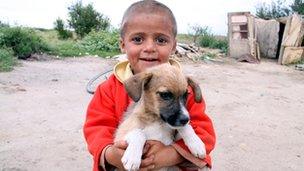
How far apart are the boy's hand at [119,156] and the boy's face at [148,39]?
623mm

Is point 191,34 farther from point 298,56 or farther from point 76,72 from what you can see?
point 76,72

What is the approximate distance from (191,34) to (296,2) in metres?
8.09

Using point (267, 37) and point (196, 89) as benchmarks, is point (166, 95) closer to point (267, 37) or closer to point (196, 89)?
point (196, 89)

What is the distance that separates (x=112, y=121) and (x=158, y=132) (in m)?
0.47

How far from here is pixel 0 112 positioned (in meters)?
7.72

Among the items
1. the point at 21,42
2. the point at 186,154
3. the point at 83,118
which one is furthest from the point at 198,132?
the point at 21,42

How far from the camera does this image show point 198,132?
2.94 meters

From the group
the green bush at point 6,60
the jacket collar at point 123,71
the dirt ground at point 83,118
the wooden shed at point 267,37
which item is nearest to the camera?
the jacket collar at point 123,71

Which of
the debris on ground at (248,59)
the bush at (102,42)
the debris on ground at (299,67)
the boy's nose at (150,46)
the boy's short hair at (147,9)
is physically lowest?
the debris on ground at (299,67)

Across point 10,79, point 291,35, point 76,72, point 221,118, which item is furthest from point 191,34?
point 221,118

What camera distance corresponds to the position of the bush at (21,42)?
50.5 feet

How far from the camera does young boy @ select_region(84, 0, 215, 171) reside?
9.59 feet

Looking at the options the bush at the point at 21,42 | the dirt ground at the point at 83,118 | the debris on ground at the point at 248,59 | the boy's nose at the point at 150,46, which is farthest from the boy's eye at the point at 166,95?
the debris on ground at the point at 248,59

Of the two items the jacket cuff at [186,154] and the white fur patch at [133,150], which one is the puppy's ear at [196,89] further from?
the white fur patch at [133,150]
